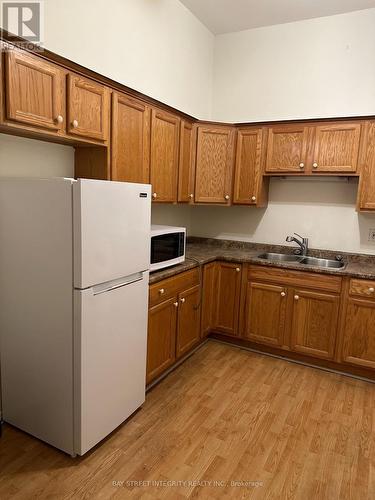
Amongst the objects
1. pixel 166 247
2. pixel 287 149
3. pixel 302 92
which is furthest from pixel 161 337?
pixel 302 92

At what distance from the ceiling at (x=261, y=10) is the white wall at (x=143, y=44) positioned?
0.15 m

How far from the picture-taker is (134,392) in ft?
7.21

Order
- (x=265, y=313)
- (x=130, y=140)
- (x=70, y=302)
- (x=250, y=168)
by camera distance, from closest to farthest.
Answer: (x=70, y=302), (x=130, y=140), (x=265, y=313), (x=250, y=168)

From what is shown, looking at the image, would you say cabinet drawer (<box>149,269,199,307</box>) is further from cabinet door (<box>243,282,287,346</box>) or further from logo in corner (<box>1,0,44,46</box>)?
logo in corner (<box>1,0,44,46</box>)

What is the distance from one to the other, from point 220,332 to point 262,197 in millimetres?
1434

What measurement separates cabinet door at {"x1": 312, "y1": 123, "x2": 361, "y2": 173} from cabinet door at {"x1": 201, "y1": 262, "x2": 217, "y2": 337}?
4.38 feet

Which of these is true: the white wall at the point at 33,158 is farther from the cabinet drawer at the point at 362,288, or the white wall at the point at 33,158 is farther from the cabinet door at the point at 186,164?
the cabinet drawer at the point at 362,288

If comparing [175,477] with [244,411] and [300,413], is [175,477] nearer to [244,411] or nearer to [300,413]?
[244,411]

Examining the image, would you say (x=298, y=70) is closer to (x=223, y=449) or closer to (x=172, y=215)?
(x=172, y=215)

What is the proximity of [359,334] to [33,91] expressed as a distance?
113 inches

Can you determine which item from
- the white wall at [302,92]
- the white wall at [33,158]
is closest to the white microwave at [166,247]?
the white wall at [33,158]

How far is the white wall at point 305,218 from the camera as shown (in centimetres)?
320

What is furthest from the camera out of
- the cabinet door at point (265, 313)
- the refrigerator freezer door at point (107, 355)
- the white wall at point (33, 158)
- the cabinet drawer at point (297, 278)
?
the cabinet door at point (265, 313)

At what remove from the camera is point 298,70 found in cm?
322
